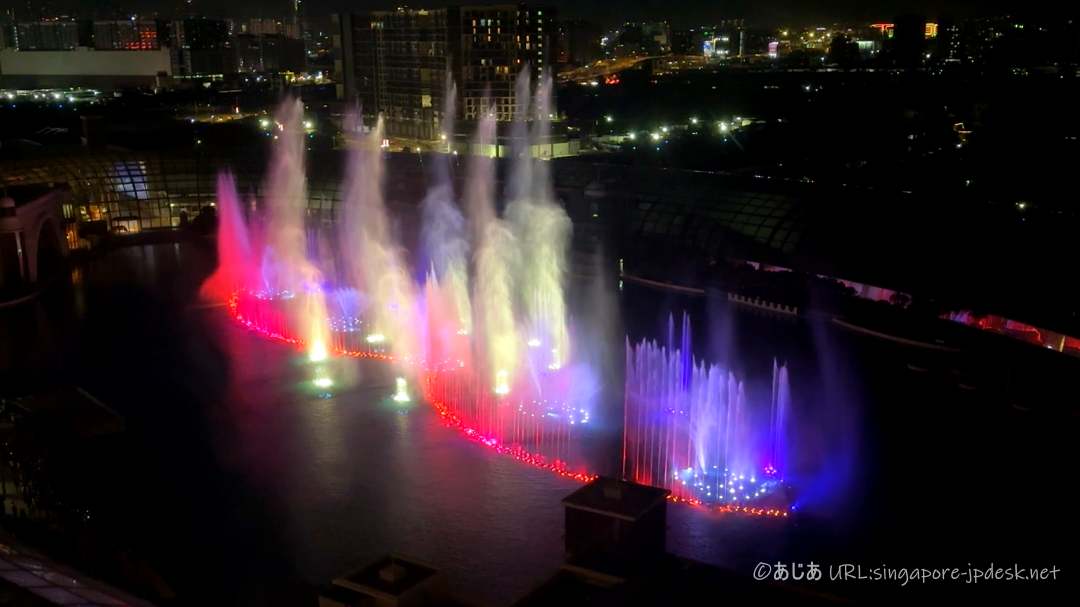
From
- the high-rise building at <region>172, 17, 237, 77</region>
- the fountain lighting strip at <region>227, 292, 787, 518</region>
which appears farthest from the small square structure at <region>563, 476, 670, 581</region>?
the high-rise building at <region>172, 17, 237, 77</region>

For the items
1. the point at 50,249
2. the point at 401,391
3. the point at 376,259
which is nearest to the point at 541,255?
the point at 376,259

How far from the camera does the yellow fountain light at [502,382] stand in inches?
793

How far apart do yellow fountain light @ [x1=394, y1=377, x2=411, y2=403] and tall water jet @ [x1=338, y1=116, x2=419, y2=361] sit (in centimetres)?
209

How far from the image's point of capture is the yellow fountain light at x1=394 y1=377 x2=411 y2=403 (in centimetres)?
1939

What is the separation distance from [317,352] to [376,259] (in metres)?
11.1

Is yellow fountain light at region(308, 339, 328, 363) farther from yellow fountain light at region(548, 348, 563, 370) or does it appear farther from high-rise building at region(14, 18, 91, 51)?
high-rise building at region(14, 18, 91, 51)

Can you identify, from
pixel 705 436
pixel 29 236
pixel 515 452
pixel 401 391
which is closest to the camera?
pixel 515 452

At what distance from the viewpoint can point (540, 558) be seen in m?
12.8

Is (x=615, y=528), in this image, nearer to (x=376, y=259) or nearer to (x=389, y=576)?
(x=389, y=576)

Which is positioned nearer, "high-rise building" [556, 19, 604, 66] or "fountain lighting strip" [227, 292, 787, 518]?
"fountain lighting strip" [227, 292, 787, 518]

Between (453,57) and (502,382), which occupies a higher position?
(453,57)

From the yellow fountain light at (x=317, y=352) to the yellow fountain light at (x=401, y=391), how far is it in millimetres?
2884

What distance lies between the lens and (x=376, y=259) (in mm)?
33594

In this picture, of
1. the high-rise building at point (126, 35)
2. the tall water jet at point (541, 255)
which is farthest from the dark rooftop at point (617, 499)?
the high-rise building at point (126, 35)
